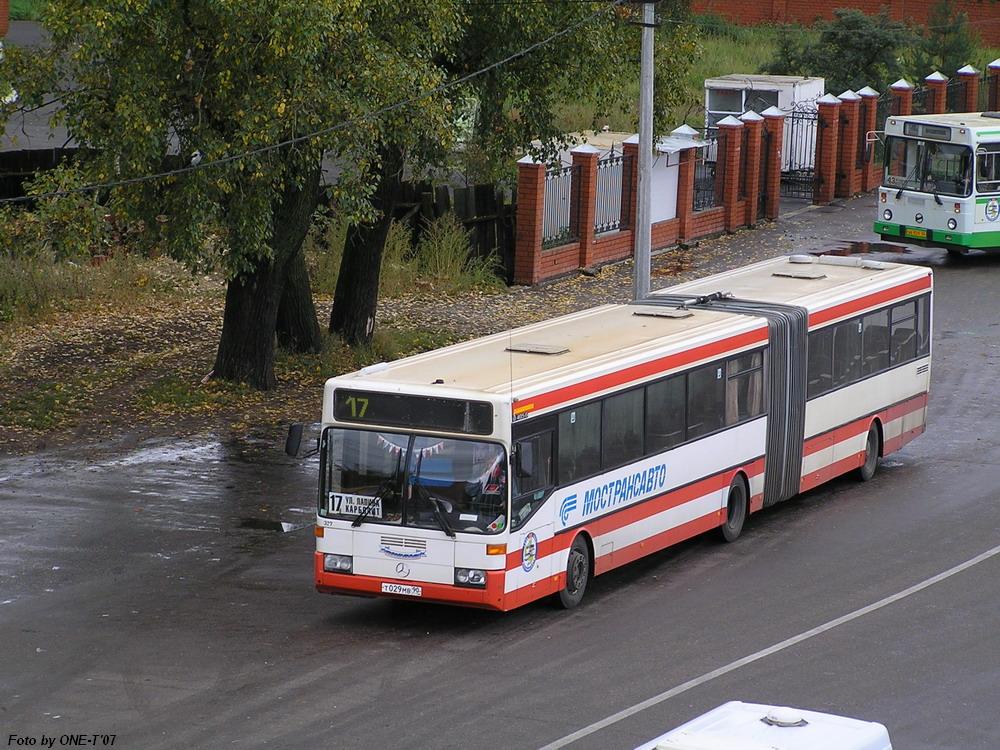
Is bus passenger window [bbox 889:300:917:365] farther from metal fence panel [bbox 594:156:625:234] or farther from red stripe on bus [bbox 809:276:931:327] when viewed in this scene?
metal fence panel [bbox 594:156:625:234]

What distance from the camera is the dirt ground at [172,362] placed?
21.5 m

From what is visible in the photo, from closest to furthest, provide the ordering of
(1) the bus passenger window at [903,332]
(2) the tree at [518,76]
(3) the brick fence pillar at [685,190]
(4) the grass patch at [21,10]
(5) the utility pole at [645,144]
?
(1) the bus passenger window at [903,332], (5) the utility pole at [645,144], (2) the tree at [518,76], (3) the brick fence pillar at [685,190], (4) the grass patch at [21,10]

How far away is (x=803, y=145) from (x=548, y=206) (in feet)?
39.9

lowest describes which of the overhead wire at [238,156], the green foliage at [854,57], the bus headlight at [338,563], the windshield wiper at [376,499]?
the bus headlight at [338,563]

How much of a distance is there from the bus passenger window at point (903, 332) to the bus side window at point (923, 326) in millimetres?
104

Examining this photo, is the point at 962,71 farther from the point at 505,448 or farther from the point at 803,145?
the point at 505,448

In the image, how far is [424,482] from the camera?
45.1 feet

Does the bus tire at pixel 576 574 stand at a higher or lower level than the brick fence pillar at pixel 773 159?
lower

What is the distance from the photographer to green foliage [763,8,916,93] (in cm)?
4759

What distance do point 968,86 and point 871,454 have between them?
30.5 meters

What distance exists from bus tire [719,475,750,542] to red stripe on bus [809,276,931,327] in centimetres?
224

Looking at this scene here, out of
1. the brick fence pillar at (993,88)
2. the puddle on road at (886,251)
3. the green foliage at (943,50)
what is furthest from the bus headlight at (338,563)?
the green foliage at (943,50)

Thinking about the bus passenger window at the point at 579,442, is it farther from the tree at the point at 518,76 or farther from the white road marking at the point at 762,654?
the tree at the point at 518,76

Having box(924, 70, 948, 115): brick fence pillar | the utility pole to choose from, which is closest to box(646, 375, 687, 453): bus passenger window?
the utility pole
